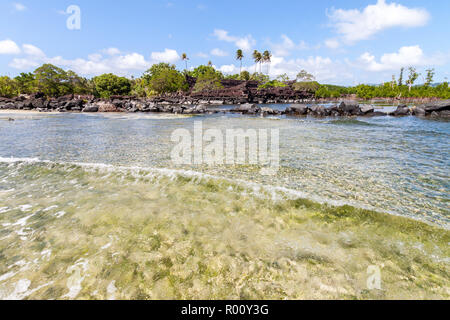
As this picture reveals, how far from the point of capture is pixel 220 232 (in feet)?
9.17

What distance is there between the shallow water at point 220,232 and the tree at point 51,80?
3082 inches

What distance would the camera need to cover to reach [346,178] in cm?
468

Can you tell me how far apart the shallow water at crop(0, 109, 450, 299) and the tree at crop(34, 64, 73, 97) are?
7829cm

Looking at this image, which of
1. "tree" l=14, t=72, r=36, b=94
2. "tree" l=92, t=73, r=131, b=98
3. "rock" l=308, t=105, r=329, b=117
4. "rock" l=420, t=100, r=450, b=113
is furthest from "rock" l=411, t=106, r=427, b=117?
"tree" l=14, t=72, r=36, b=94

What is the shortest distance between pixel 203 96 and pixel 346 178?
239 feet

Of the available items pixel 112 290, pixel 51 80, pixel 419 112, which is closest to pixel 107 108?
pixel 112 290

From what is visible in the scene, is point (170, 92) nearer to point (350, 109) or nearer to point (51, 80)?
point (51, 80)

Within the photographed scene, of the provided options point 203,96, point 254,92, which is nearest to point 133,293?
point 203,96

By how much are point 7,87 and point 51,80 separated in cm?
1253

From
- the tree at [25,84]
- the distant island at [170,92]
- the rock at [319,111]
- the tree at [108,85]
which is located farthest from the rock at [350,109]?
the tree at [25,84]

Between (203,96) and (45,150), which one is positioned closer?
(45,150)
